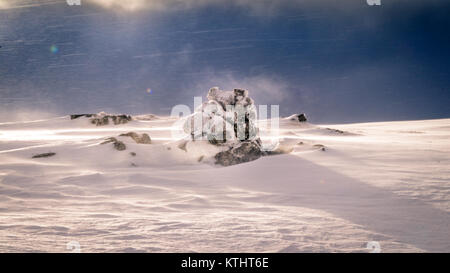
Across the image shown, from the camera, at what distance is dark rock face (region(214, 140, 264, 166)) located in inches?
210

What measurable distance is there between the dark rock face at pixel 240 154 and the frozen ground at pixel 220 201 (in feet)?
0.96

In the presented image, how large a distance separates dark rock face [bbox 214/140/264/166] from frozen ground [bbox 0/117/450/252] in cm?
29

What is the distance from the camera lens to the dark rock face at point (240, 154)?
17.5 feet

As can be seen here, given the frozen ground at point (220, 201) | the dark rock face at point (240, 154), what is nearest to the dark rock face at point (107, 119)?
the frozen ground at point (220, 201)

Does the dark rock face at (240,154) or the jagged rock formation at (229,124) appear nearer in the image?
the dark rock face at (240,154)

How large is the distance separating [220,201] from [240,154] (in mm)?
2339

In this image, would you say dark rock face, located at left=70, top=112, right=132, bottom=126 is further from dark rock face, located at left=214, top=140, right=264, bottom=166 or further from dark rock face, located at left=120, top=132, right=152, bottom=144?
dark rock face, located at left=214, top=140, right=264, bottom=166

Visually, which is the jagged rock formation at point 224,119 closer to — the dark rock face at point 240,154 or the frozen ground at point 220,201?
the dark rock face at point 240,154

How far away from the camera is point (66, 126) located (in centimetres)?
1577

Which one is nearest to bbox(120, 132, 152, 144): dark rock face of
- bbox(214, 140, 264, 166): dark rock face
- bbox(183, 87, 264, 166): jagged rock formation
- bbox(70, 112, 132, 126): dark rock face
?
bbox(183, 87, 264, 166): jagged rock formation

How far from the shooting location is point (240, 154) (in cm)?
546

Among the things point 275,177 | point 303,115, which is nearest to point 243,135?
point 275,177
